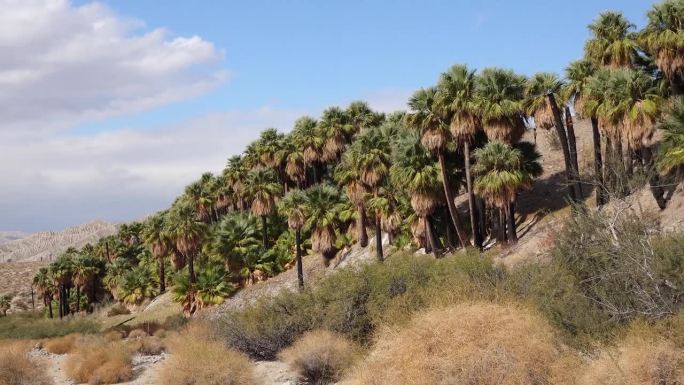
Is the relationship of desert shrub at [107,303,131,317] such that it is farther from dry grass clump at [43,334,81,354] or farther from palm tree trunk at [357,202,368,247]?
dry grass clump at [43,334,81,354]

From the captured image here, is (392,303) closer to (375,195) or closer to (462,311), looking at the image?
(462,311)

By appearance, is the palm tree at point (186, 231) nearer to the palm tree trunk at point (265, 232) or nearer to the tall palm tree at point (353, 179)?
the palm tree trunk at point (265, 232)

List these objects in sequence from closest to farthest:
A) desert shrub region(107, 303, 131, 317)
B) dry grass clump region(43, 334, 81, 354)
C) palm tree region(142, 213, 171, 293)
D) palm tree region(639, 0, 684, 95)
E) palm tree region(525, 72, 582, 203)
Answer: palm tree region(639, 0, 684, 95) < dry grass clump region(43, 334, 81, 354) < palm tree region(525, 72, 582, 203) < palm tree region(142, 213, 171, 293) < desert shrub region(107, 303, 131, 317)

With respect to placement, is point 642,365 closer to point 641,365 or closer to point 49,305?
point 641,365

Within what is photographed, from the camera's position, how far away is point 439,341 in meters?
12.3

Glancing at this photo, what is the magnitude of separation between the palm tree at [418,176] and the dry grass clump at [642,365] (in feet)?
78.5

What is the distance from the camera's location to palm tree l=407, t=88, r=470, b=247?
35.6 m

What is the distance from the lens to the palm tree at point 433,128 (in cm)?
3559

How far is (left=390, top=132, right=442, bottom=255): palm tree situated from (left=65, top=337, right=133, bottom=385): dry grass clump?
61.1 feet

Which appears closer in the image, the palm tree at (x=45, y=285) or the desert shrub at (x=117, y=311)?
the desert shrub at (x=117, y=311)

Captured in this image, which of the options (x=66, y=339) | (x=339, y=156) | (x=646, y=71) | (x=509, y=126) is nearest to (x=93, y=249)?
(x=339, y=156)

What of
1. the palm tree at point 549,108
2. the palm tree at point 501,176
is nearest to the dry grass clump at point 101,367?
the palm tree at point 501,176

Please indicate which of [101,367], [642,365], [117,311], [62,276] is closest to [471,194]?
[101,367]

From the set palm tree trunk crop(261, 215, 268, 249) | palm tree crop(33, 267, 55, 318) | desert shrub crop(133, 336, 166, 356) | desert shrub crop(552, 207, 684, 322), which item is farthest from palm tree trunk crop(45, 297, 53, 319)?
desert shrub crop(552, 207, 684, 322)
